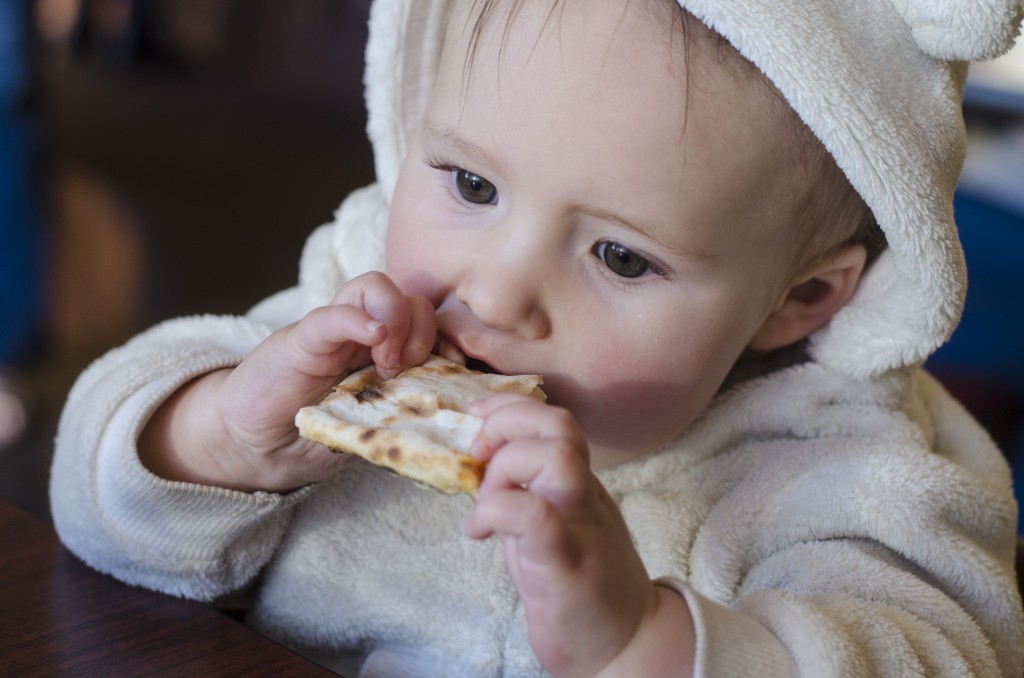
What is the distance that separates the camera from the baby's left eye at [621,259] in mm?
832

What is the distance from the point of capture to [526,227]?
0.81m

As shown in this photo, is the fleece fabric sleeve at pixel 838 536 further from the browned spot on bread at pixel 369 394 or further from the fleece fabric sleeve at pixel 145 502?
the fleece fabric sleeve at pixel 145 502

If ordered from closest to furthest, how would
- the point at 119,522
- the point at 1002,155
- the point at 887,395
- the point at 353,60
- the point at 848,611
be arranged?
the point at 848,611 → the point at 119,522 → the point at 887,395 → the point at 1002,155 → the point at 353,60

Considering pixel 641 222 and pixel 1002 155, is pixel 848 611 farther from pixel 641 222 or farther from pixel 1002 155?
Result: pixel 1002 155

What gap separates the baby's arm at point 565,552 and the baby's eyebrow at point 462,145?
22 centimetres

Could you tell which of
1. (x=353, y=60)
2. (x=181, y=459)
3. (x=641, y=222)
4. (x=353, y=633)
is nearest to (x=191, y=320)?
(x=181, y=459)

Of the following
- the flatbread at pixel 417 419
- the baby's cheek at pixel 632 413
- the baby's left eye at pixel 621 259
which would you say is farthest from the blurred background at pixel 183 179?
the flatbread at pixel 417 419

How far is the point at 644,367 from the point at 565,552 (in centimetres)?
29

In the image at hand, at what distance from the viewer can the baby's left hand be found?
59 cm

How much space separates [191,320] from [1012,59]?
2719mm

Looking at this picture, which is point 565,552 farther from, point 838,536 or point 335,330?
point 838,536

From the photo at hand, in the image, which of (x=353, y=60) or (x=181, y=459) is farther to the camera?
(x=353, y=60)

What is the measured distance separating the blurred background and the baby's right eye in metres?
1.65

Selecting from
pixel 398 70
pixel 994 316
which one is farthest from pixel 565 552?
pixel 994 316
